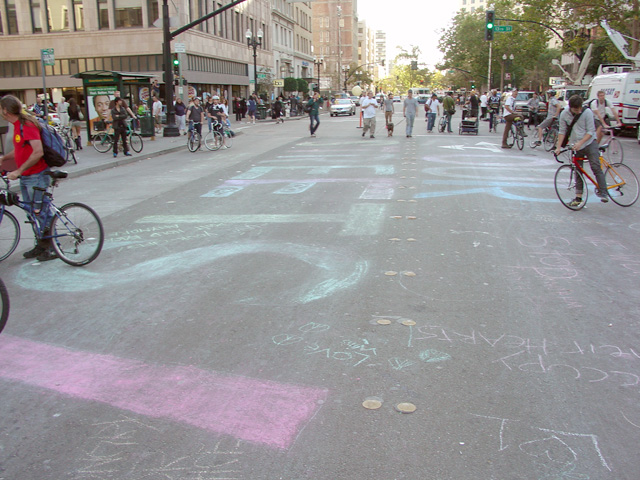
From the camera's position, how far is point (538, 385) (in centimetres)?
372

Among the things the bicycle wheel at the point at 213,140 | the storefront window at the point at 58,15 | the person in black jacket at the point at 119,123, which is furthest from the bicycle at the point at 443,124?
the storefront window at the point at 58,15

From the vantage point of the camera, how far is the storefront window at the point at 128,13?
41.9 meters

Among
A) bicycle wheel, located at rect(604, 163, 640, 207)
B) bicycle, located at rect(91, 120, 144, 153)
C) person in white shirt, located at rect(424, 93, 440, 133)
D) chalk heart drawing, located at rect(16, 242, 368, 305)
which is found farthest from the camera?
person in white shirt, located at rect(424, 93, 440, 133)

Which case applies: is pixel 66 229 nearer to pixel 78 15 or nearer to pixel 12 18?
pixel 78 15

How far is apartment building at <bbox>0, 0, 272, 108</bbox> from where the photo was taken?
41.9 metres

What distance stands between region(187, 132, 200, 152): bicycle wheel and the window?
93.0 feet

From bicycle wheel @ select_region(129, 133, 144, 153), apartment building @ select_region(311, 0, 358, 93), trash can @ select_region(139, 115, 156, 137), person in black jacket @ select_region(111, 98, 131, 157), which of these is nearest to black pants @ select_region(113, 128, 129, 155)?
person in black jacket @ select_region(111, 98, 131, 157)

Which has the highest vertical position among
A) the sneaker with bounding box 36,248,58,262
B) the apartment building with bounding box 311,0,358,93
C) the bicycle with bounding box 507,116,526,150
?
the apartment building with bounding box 311,0,358,93

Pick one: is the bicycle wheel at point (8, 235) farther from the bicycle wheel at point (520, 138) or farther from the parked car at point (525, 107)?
the parked car at point (525, 107)

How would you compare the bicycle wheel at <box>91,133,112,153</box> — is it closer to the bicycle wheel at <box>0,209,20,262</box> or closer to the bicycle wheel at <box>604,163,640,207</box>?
the bicycle wheel at <box>0,209,20,262</box>

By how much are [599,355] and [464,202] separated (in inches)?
231

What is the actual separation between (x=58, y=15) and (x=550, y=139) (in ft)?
127

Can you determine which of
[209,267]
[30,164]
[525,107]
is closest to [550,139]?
[209,267]

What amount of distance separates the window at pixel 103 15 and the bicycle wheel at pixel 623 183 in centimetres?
4156
